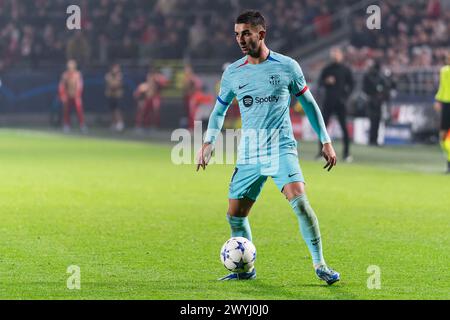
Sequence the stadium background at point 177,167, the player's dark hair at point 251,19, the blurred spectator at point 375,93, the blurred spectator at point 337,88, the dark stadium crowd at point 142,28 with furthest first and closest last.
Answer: the dark stadium crowd at point 142,28
the blurred spectator at point 375,93
the blurred spectator at point 337,88
the stadium background at point 177,167
the player's dark hair at point 251,19

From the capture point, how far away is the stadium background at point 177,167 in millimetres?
10272

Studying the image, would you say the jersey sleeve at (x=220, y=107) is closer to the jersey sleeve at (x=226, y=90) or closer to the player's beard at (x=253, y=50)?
the jersey sleeve at (x=226, y=90)

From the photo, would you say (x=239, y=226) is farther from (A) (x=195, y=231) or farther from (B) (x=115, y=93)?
(B) (x=115, y=93)

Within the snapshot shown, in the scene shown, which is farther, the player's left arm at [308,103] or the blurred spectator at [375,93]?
the blurred spectator at [375,93]

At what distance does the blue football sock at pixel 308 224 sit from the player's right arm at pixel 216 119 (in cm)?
91

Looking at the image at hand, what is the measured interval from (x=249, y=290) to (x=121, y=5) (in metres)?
35.4

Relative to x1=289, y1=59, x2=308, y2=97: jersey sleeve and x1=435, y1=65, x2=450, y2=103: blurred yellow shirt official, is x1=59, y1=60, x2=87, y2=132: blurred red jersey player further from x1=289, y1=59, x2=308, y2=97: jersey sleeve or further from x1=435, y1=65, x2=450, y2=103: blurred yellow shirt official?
x1=289, y1=59, x2=308, y2=97: jersey sleeve

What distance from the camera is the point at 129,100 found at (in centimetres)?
3875

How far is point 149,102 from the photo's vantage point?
119 ft

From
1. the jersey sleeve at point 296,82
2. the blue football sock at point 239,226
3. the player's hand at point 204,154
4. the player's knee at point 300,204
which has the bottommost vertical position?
the blue football sock at point 239,226

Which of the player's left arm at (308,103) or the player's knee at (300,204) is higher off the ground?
the player's left arm at (308,103)

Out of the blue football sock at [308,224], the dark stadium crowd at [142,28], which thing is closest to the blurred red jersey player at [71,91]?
the dark stadium crowd at [142,28]

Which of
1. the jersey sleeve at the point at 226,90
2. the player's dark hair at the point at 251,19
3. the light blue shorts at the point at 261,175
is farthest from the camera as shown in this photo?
the jersey sleeve at the point at 226,90
